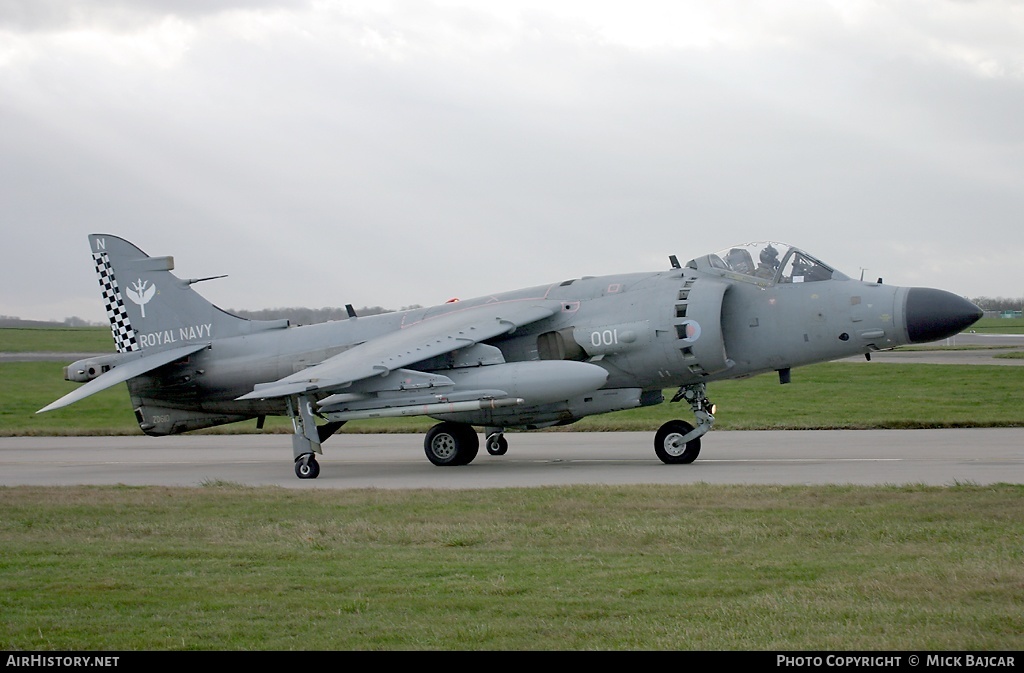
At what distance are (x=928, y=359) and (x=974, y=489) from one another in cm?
3686

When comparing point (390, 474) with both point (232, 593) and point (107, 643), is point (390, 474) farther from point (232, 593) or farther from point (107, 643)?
point (107, 643)

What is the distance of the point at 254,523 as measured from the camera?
11336mm

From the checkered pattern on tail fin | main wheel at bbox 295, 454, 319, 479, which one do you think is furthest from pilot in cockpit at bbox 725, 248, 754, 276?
the checkered pattern on tail fin

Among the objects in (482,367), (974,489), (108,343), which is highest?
(108,343)

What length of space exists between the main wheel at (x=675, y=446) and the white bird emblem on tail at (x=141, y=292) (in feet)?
31.4

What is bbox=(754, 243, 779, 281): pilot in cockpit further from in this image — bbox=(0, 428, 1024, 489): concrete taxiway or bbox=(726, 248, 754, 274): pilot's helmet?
bbox=(0, 428, 1024, 489): concrete taxiway

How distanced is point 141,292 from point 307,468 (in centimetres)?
560

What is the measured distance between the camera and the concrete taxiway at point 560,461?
1484 centimetres

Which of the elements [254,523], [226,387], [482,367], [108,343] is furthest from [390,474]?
[108,343]

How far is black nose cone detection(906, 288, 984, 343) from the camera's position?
1562cm

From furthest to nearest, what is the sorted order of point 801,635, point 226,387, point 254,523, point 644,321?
point 226,387
point 644,321
point 254,523
point 801,635

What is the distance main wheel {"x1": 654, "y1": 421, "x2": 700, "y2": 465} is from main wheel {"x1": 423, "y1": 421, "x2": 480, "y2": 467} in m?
3.19

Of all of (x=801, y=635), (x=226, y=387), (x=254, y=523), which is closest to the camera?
(x=801, y=635)

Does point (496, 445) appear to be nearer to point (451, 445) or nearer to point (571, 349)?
point (451, 445)
